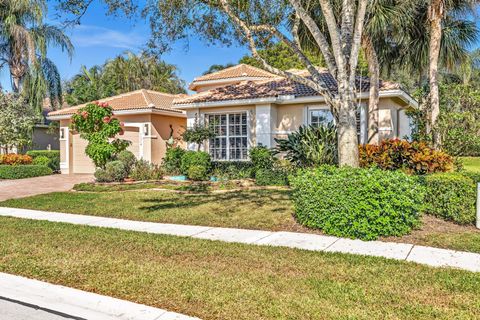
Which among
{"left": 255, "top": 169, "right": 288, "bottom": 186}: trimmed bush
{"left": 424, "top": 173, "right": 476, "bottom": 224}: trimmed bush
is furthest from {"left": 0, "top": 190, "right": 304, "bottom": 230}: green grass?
{"left": 424, "top": 173, "right": 476, "bottom": 224}: trimmed bush

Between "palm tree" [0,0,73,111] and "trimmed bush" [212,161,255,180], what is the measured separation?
16006mm

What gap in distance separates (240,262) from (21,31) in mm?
26274

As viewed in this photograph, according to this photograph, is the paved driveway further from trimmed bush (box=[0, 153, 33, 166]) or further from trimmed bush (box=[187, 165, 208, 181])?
trimmed bush (box=[187, 165, 208, 181])

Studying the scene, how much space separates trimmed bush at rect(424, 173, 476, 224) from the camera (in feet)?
26.3

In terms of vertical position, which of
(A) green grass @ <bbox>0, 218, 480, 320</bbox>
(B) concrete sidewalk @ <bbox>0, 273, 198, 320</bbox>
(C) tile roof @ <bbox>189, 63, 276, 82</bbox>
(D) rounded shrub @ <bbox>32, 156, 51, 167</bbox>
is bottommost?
(B) concrete sidewalk @ <bbox>0, 273, 198, 320</bbox>

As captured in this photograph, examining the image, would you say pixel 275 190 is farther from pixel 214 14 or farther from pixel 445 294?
pixel 445 294

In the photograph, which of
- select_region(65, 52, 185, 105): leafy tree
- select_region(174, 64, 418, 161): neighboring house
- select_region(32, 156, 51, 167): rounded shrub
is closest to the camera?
select_region(174, 64, 418, 161): neighboring house

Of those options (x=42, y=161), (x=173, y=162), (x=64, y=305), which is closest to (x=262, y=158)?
(x=173, y=162)

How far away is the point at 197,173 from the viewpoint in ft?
54.3

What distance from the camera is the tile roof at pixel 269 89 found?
16438mm

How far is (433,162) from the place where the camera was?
11.0m

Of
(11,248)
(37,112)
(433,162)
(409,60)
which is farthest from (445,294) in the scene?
(37,112)

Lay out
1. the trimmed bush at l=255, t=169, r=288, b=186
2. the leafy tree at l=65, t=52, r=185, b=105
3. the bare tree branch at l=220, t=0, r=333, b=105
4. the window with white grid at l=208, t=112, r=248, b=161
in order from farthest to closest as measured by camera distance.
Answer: the leafy tree at l=65, t=52, r=185, b=105
the window with white grid at l=208, t=112, r=248, b=161
the trimmed bush at l=255, t=169, r=288, b=186
the bare tree branch at l=220, t=0, r=333, b=105

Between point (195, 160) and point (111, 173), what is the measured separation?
3.49 m
